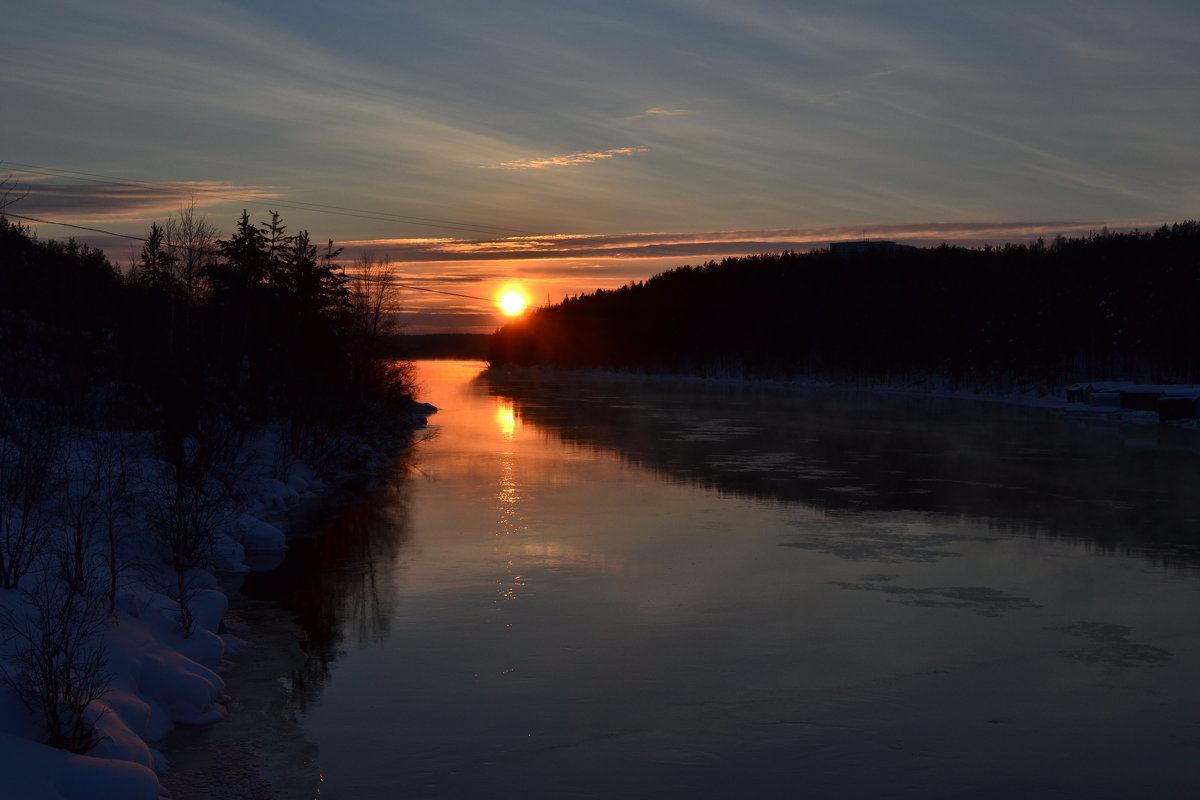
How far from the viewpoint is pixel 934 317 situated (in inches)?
4387

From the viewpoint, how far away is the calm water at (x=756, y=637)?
9.23 meters

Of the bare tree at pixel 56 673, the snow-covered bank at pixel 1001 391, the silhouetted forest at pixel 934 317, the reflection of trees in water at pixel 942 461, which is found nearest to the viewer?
the bare tree at pixel 56 673

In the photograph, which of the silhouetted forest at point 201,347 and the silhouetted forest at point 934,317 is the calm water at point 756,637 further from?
the silhouetted forest at point 934,317

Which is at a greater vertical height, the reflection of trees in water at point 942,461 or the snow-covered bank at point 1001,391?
the snow-covered bank at point 1001,391

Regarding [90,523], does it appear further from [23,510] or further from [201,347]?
[201,347]

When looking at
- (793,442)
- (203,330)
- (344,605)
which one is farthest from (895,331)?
(344,605)

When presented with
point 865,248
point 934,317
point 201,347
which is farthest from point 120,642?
point 865,248

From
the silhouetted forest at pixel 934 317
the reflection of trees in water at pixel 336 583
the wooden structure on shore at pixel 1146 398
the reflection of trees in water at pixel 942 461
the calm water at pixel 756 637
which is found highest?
the silhouetted forest at pixel 934 317

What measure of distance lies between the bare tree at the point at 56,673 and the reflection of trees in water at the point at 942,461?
1749 cm

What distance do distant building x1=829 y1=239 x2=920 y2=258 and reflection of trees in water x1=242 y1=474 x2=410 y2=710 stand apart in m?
141

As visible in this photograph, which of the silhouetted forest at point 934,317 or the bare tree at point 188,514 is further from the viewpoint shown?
the silhouetted forest at point 934,317

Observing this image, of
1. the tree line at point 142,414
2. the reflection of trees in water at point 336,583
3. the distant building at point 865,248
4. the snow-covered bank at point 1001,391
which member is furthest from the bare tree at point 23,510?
the distant building at point 865,248

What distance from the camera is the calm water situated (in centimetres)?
923

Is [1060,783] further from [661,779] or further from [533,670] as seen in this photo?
[533,670]
